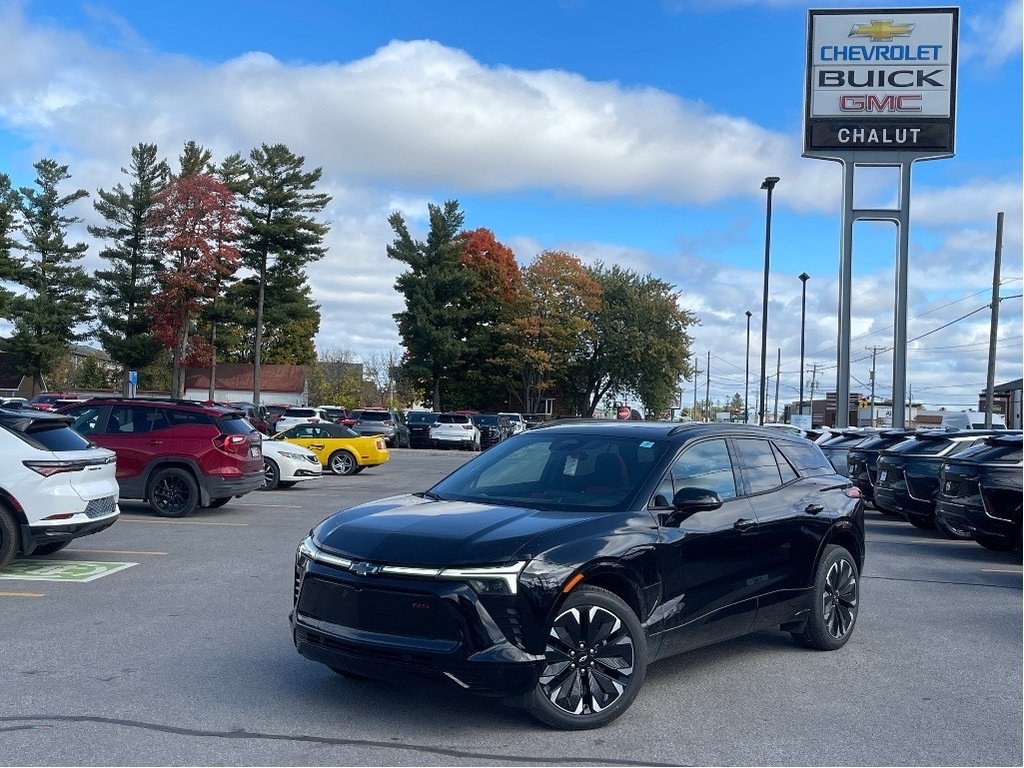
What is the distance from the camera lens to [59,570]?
35.5 ft

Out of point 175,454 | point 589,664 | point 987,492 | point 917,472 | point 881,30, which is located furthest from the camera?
point 881,30

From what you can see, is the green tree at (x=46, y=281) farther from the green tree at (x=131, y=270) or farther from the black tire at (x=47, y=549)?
the black tire at (x=47, y=549)

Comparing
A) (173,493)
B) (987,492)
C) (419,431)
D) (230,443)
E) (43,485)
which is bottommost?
(173,493)

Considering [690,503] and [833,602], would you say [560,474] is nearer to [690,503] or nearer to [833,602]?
[690,503]

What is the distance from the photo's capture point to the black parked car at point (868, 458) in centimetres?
1933

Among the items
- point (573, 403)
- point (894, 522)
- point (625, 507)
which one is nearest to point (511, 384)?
point (573, 403)

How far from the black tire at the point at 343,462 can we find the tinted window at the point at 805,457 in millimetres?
20189

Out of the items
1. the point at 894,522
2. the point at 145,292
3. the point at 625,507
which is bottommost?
the point at 894,522

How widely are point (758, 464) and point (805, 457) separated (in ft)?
2.90

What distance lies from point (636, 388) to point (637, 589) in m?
64.8

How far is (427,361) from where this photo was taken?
6719cm

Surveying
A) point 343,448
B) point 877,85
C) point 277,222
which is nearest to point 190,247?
point 277,222

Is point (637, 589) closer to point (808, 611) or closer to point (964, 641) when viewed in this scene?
point (808, 611)

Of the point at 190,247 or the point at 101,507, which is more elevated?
the point at 190,247
